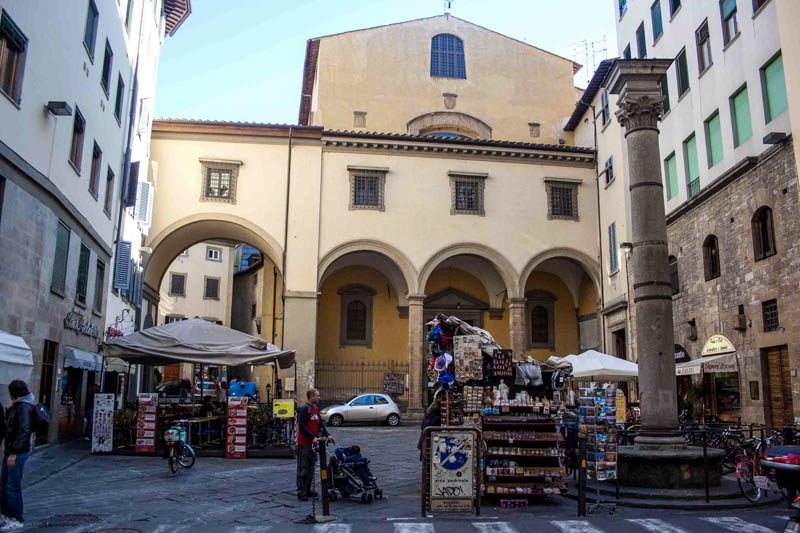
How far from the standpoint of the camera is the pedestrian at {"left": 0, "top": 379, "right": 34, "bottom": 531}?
6.94m

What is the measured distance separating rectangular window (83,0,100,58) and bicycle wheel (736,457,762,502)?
14778mm

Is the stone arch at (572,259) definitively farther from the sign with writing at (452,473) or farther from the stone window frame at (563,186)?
the sign with writing at (452,473)

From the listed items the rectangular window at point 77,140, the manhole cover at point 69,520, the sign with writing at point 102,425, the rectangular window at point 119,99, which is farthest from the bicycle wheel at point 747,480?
the rectangular window at point 119,99

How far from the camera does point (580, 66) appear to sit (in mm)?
33312

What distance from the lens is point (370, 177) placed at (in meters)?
25.6

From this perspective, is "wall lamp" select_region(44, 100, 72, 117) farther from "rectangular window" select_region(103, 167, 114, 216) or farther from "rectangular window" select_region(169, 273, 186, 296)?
"rectangular window" select_region(169, 273, 186, 296)

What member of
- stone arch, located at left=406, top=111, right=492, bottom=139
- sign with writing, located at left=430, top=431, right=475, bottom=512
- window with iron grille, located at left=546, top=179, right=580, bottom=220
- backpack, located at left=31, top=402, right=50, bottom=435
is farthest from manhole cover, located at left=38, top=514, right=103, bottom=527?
stone arch, located at left=406, top=111, right=492, bottom=139

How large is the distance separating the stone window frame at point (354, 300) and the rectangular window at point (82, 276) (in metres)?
13.8

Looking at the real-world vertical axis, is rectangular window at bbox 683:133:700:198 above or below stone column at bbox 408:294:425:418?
above

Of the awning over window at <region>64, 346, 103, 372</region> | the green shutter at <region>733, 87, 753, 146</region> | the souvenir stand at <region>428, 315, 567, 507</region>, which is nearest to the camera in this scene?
the souvenir stand at <region>428, 315, 567, 507</region>

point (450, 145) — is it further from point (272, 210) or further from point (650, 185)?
point (650, 185)

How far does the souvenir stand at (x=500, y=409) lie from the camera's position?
888 cm

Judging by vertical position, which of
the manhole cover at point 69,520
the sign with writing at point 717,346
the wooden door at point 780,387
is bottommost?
the manhole cover at point 69,520

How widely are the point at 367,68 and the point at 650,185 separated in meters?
21.8
